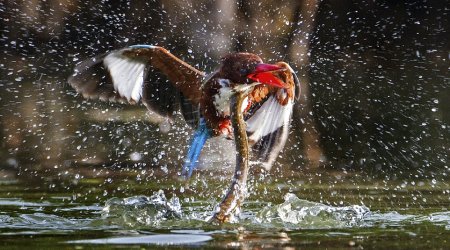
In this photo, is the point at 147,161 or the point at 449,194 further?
the point at 147,161

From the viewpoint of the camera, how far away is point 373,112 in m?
10.8

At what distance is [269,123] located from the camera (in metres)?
6.42

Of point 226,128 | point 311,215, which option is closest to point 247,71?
point 226,128

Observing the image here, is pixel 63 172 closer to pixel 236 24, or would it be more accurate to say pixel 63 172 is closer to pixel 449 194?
pixel 449 194

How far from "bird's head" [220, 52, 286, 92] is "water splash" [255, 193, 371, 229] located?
742 millimetres

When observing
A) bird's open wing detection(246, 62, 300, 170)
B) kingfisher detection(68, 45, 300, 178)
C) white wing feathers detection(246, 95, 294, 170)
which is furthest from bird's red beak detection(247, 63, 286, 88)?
white wing feathers detection(246, 95, 294, 170)

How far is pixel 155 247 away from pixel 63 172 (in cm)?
365

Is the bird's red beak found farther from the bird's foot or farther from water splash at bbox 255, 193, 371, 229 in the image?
water splash at bbox 255, 193, 371, 229

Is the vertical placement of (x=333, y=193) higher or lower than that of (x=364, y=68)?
higher

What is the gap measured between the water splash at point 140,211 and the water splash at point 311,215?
517 millimetres

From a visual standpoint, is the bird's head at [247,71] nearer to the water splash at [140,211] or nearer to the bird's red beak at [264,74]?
the bird's red beak at [264,74]

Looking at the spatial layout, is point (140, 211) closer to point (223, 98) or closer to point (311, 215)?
point (223, 98)

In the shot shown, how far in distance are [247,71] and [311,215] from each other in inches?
36.0

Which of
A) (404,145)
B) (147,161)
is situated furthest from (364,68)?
(147,161)
